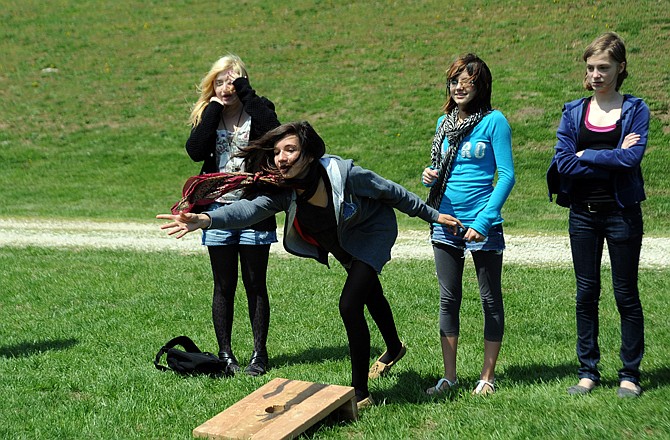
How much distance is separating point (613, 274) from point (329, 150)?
45.6 ft

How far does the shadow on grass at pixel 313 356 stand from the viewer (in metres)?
6.16

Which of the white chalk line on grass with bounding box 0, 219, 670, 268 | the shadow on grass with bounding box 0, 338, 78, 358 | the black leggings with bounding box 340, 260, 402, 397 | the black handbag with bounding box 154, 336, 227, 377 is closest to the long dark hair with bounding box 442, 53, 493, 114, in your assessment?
the black leggings with bounding box 340, 260, 402, 397

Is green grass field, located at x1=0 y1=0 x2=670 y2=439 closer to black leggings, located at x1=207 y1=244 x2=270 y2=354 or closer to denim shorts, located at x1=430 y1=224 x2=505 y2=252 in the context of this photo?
black leggings, located at x1=207 y1=244 x2=270 y2=354

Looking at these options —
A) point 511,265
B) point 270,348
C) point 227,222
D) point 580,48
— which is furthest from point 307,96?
point 227,222

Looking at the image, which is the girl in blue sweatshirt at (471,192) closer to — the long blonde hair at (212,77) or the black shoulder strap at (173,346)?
the long blonde hair at (212,77)

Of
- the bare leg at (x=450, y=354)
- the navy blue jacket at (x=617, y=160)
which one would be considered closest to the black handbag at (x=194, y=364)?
the bare leg at (x=450, y=354)

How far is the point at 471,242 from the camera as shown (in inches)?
197

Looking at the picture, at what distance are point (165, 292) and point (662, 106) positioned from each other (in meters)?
13.9

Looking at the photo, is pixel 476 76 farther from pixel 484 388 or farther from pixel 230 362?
pixel 230 362

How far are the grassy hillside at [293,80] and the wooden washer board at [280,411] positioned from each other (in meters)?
9.04

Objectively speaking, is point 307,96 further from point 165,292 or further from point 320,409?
point 320,409

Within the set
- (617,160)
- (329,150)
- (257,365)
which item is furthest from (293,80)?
(617,160)

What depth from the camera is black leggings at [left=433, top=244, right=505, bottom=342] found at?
5.07 meters

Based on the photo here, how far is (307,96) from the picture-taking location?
23297 millimetres
